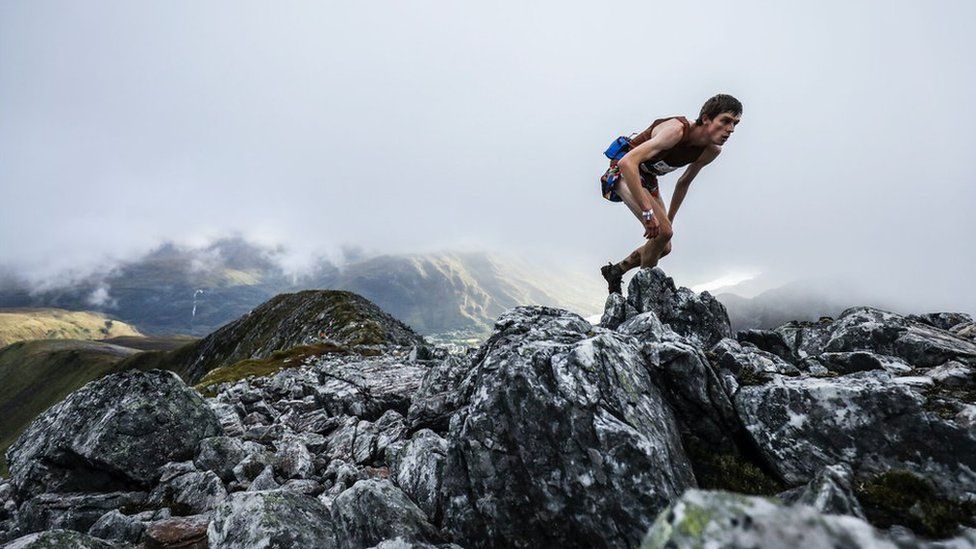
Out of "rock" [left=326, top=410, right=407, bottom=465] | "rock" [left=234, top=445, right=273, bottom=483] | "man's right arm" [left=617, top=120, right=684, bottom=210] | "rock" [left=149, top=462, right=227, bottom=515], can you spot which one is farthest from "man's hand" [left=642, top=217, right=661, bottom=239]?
"rock" [left=149, top=462, right=227, bottom=515]

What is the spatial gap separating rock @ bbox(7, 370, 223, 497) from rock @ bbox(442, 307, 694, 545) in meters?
10.1

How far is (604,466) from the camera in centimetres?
633

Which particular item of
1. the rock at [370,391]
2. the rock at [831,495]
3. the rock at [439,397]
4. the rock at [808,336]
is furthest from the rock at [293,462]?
the rock at [808,336]

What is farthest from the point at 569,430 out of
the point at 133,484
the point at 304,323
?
the point at 304,323

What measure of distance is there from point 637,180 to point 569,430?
6389 mm

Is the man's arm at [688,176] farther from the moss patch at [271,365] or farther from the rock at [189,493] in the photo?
the moss patch at [271,365]

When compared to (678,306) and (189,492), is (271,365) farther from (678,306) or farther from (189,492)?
(678,306)

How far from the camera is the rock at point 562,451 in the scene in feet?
20.2

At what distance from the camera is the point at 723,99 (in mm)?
10688

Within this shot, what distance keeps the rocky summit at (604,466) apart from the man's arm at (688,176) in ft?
14.8

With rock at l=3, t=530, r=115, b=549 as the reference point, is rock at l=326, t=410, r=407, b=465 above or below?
below

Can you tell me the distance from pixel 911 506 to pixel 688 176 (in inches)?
371

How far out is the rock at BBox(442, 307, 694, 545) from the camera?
6.16 meters

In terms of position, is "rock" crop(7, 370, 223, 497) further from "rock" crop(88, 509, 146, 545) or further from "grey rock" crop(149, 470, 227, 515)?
"rock" crop(88, 509, 146, 545)
